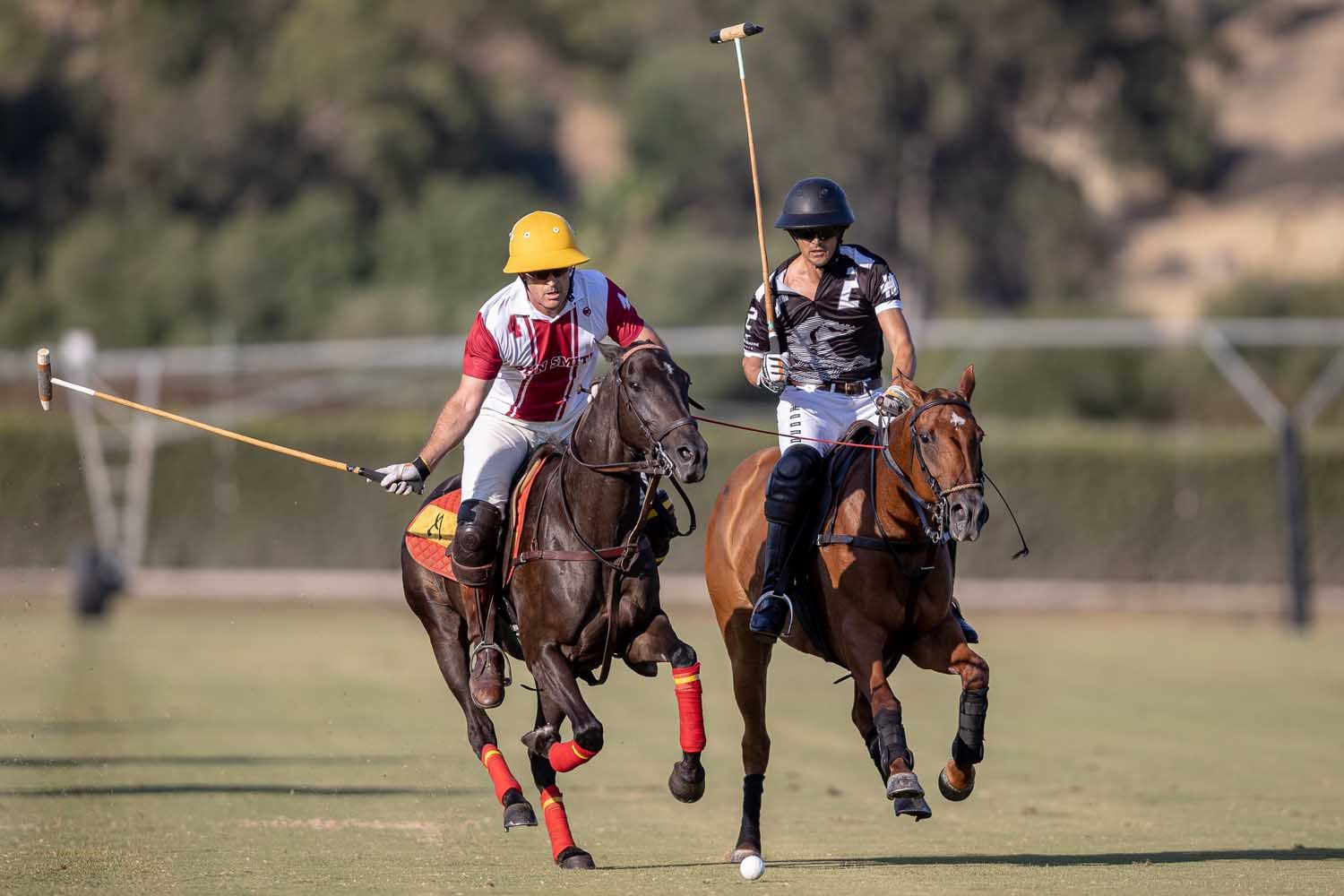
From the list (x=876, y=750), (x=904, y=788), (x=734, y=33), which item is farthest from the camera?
(x=734, y=33)

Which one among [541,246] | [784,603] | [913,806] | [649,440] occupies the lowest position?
[913,806]

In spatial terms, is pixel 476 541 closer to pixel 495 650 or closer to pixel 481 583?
pixel 481 583

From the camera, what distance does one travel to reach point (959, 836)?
9.44 meters

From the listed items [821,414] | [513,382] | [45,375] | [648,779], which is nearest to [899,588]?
[821,414]

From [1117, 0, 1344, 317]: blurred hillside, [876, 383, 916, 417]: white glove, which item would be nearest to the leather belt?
[876, 383, 916, 417]: white glove

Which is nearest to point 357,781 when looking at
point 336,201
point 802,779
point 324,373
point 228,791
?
point 228,791

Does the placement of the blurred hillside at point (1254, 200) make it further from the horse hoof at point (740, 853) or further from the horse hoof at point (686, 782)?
the horse hoof at point (686, 782)

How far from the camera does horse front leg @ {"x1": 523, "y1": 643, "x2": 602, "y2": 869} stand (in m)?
7.75

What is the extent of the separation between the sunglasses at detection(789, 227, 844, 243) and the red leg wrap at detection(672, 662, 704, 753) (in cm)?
195

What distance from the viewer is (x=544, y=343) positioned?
8.35 meters

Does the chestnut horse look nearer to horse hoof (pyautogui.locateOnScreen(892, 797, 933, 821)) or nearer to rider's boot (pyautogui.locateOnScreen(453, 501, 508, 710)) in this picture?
rider's boot (pyautogui.locateOnScreen(453, 501, 508, 710))

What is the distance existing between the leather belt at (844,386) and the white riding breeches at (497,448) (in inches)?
40.9

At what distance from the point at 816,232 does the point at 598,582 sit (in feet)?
5.99

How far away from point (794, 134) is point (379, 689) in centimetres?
3145
